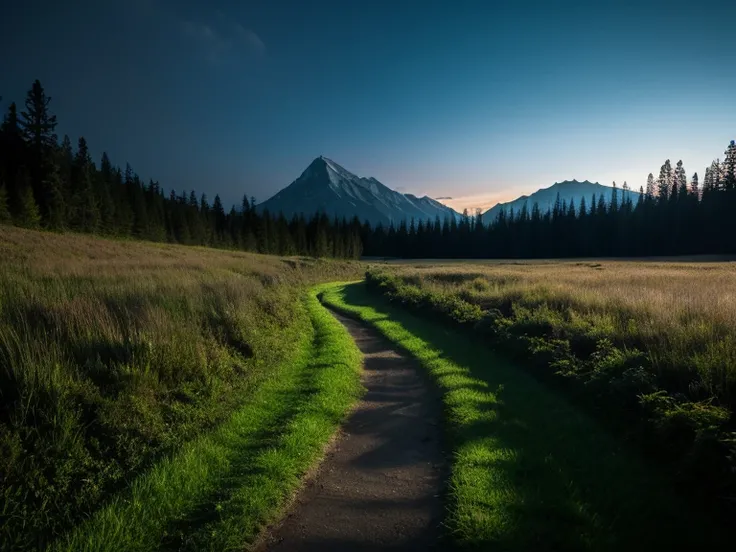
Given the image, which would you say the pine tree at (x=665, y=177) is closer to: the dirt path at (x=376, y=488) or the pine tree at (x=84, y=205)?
the dirt path at (x=376, y=488)

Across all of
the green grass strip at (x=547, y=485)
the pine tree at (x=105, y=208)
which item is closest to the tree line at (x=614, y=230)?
the pine tree at (x=105, y=208)

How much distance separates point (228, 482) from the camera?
14.9 ft

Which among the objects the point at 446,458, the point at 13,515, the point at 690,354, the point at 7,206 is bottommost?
the point at 446,458

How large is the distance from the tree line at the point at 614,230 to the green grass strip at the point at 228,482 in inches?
3621

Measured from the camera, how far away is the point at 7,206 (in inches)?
1949

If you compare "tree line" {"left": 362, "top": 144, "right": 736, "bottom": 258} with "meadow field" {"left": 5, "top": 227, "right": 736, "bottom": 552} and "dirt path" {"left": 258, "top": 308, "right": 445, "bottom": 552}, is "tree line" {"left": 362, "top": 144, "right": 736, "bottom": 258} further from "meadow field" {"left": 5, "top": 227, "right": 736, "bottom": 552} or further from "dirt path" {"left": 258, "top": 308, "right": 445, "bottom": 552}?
"dirt path" {"left": 258, "top": 308, "right": 445, "bottom": 552}

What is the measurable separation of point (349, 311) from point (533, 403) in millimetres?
12751

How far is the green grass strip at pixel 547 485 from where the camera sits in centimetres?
375

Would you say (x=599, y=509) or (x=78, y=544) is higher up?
(x=78, y=544)

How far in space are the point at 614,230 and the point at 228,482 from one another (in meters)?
102

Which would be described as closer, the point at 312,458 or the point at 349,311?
the point at 312,458

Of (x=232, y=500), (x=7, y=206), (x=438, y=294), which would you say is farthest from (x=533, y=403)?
(x=7, y=206)

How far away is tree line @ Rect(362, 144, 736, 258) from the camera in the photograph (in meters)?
72.7

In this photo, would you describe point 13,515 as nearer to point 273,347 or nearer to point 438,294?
point 273,347
